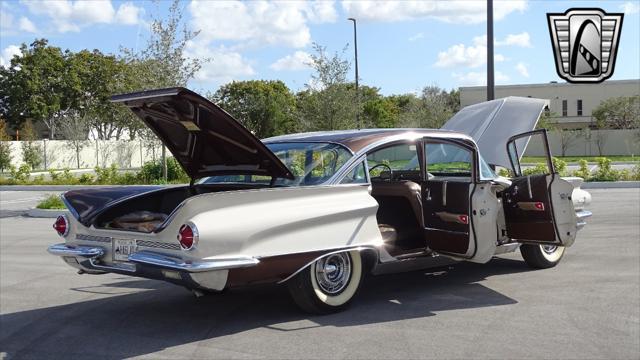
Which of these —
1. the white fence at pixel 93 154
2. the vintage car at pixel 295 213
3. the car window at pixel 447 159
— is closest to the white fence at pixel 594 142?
the white fence at pixel 93 154

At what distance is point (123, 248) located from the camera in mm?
5711

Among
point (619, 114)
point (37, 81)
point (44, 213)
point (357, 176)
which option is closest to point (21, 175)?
point (44, 213)

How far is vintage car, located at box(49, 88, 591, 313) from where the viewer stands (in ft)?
17.2

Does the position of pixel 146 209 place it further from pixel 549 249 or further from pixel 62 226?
pixel 549 249

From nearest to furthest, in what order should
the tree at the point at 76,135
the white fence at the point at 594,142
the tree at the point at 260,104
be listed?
1. the tree at the point at 76,135
2. the white fence at the point at 594,142
3. the tree at the point at 260,104

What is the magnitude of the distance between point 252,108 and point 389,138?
54.9 meters

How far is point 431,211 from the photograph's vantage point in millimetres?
6711

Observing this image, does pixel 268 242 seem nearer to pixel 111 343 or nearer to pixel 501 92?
pixel 111 343

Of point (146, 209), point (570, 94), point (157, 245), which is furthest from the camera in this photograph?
point (570, 94)

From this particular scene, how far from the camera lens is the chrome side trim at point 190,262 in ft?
16.5

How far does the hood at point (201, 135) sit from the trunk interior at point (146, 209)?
0.21 metres

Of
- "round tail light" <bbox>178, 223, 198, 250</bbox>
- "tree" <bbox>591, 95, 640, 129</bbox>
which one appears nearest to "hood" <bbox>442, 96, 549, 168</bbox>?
"round tail light" <bbox>178, 223, 198, 250</bbox>

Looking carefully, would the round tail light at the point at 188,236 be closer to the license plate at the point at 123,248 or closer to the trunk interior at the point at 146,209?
the trunk interior at the point at 146,209

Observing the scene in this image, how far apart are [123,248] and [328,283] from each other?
178cm
